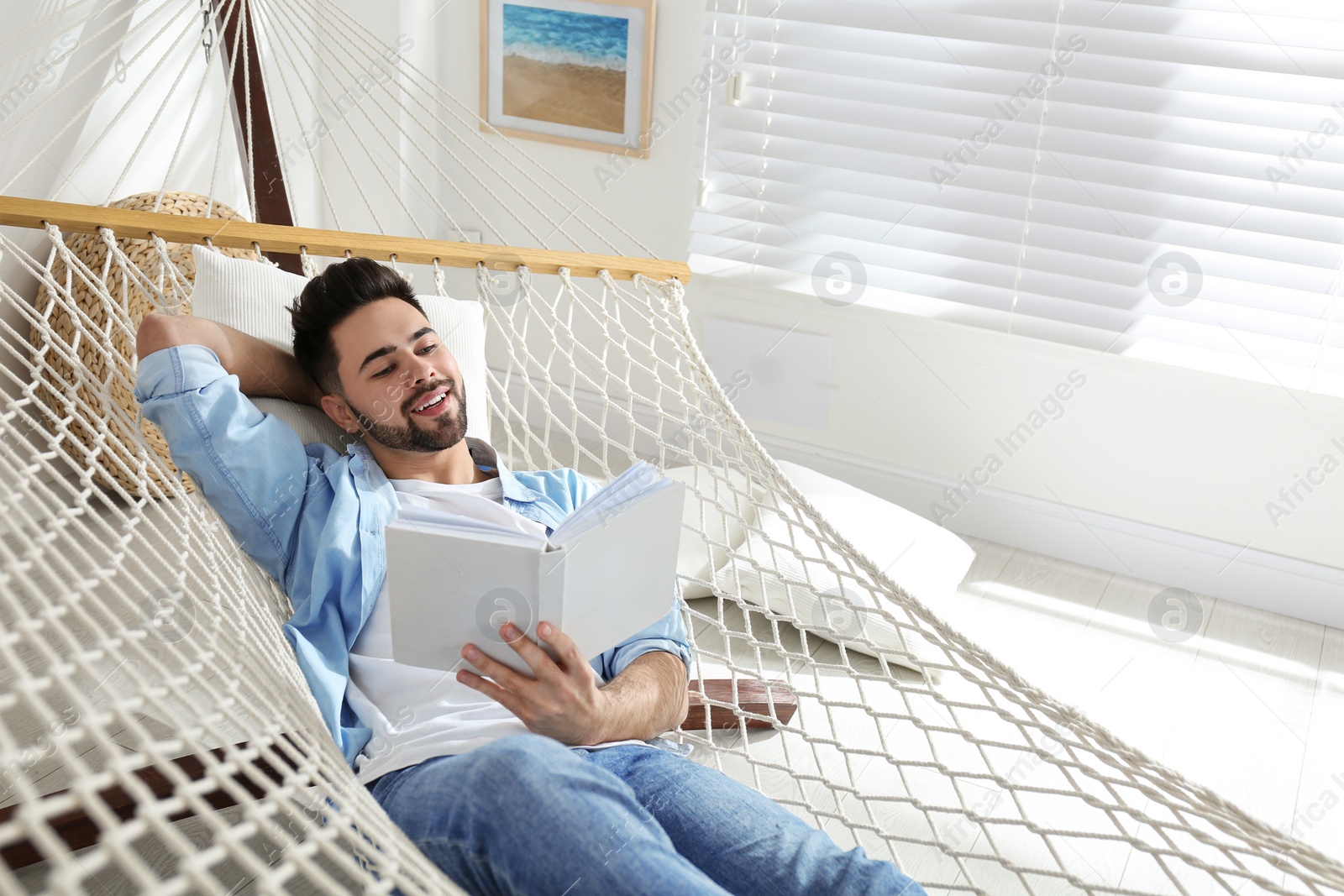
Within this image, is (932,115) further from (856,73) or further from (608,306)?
(608,306)

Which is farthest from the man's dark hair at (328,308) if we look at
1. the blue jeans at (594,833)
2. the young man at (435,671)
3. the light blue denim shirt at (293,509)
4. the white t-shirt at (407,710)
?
the blue jeans at (594,833)

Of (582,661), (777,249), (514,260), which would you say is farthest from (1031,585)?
(582,661)

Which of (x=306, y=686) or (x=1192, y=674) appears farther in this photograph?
(x=1192, y=674)

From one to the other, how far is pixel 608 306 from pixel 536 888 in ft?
6.57

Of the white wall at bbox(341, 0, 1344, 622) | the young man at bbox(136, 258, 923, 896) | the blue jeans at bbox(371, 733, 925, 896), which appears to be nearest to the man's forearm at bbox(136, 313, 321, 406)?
the young man at bbox(136, 258, 923, 896)

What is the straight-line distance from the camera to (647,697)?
1172mm

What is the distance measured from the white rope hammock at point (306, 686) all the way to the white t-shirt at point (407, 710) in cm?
10

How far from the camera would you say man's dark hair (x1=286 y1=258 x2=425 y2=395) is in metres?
1.34

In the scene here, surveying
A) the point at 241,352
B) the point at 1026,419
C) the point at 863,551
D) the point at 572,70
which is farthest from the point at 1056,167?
the point at 241,352

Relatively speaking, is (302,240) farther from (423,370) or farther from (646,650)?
(646,650)

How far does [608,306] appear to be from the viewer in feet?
9.00

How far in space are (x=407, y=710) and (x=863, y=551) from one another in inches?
38.2

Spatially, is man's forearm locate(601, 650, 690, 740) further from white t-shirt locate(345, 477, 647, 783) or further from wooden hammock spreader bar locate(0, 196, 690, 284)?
Answer: wooden hammock spreader bar locate(0, 196, 690, 284)

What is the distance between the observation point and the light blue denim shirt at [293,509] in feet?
3.73
